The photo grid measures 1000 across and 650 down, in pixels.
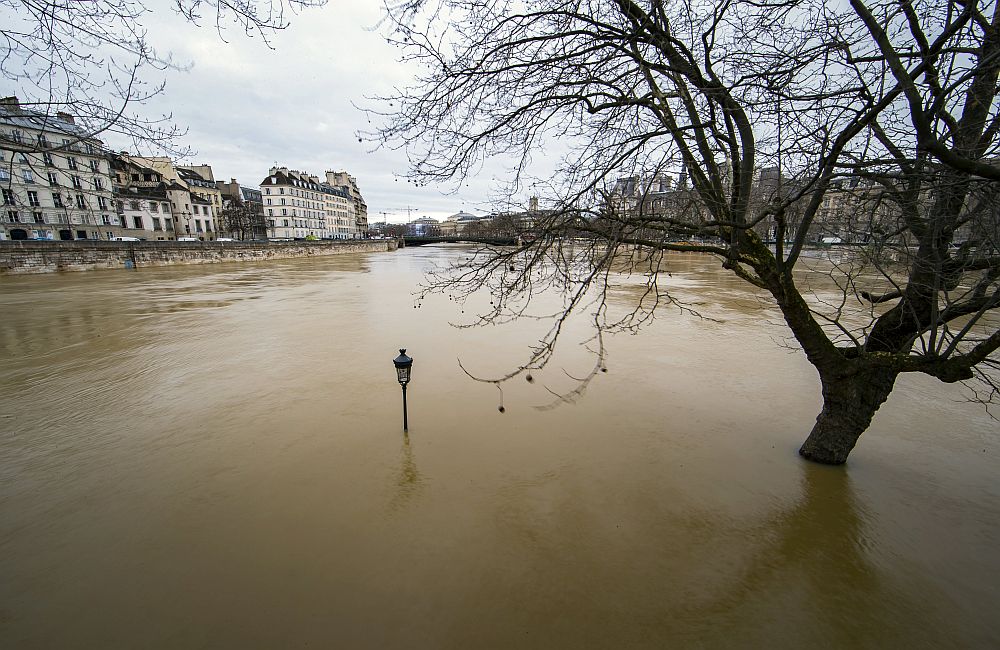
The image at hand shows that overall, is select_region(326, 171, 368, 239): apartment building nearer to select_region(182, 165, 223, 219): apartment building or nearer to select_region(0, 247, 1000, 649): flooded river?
select_region(182, 165, 223, 219): apartment building

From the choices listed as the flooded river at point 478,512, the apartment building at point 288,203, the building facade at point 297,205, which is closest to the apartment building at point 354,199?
the building facade at point 297,205

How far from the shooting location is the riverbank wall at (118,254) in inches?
949

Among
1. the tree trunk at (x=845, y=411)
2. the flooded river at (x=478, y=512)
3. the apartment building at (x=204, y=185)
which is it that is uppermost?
the apartment building at (x=204, y=185)

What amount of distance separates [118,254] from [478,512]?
3682cm

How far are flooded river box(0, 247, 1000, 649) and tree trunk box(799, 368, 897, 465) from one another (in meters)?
0.29

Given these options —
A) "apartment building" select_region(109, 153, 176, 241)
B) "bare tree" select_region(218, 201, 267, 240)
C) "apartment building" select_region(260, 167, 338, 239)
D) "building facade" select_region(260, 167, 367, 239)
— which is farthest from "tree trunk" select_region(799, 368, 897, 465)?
"apartment building" select_region(260, 167, 338, 239)

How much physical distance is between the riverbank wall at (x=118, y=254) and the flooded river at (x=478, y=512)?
25278 millimetres

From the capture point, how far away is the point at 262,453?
207 inches

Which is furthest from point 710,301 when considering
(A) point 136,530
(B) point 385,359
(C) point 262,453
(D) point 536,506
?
(A) point 136,530

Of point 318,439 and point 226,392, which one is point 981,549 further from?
point 226,392

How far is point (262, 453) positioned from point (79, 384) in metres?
5.46

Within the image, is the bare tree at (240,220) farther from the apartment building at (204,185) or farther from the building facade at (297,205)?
the building facade at (297,205)

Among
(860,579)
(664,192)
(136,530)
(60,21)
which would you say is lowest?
(860,579)

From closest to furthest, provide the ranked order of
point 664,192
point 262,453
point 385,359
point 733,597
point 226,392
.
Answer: point 733,597 → point 664,192 → point 262,453 → point 226,392 → point 385,359
